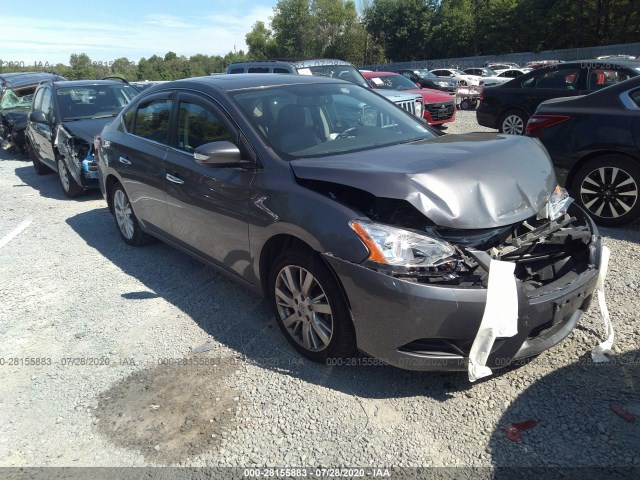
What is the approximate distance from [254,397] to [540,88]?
9.10 m

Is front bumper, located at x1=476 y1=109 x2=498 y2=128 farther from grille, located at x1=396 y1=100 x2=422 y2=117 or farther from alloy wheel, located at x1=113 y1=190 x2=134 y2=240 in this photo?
alloy wheel, located at x1=113 y1=190 x2=134 y2=240

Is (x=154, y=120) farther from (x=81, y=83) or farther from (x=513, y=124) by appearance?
(x=513, y=124)

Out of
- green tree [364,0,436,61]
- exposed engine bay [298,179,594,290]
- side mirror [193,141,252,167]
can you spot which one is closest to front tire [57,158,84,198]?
side mirror [193,141,252,167]

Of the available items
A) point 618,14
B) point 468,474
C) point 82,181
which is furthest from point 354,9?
point 468,474

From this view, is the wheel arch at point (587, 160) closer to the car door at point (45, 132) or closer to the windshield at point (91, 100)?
the windshield at point (91, 100)

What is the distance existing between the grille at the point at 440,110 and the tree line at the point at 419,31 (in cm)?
2863

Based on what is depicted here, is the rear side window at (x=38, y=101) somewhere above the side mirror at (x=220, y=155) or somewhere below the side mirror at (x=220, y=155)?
above

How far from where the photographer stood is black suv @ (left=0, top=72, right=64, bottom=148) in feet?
41.4

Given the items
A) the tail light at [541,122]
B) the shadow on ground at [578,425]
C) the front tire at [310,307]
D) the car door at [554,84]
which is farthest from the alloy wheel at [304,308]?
the car door at [554,84]

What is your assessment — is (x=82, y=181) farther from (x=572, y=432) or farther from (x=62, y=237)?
(x=572, y=432)

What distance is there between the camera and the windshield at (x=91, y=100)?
8.68 m

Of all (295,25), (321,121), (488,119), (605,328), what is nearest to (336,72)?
(488,119)

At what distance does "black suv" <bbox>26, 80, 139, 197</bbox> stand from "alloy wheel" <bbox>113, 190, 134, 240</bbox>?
7.54ft

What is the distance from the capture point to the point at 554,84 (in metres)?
9.57
